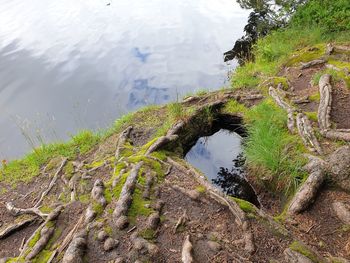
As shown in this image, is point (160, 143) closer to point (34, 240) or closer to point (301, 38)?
point (34, 240)

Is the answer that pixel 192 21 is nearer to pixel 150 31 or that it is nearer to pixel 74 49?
pixel 150 31

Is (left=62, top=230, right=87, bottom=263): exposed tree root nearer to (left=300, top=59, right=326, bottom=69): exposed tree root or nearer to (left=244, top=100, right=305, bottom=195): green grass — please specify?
(left=244, top=100, right=305, bottom=195): green grass

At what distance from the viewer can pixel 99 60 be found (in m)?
17.8

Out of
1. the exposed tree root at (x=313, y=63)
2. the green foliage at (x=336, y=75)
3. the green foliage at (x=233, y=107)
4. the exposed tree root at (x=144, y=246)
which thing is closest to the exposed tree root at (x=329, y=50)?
the exposed tree root at (x=313, y=63)

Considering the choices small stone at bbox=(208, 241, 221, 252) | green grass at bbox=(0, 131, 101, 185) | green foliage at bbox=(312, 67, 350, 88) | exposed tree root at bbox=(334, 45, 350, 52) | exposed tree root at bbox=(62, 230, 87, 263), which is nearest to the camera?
exposed tree root at bbox=(62, 230, 87, 263)

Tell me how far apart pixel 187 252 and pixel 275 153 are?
315 cm

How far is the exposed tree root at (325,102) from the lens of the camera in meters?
7.35

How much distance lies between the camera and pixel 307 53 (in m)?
12.2

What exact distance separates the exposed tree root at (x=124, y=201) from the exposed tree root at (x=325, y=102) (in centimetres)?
400

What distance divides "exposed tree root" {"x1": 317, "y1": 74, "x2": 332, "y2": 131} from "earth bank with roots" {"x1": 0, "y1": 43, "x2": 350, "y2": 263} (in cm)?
3

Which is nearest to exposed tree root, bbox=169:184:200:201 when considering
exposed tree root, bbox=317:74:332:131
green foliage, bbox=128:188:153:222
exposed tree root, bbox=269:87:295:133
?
green foliage, bbox=128:188:153:222

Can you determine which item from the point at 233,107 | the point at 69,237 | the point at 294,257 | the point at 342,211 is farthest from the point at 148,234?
the point at 233,107

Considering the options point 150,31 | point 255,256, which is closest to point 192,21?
point 150,31

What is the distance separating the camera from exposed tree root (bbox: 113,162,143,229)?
5270 mm
